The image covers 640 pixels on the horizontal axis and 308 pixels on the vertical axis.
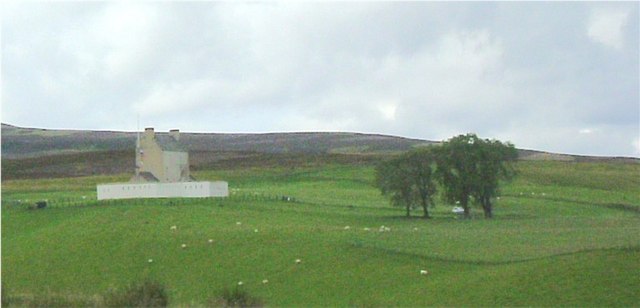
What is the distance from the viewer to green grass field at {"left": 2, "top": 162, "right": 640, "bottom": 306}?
31.2 metres

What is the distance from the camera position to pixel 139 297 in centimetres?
2205

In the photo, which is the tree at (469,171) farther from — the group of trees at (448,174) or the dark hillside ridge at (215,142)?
the dark hillside ridge at (215,142)

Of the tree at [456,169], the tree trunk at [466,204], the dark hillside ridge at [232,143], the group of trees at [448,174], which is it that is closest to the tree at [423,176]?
the group of trees at [448,174]

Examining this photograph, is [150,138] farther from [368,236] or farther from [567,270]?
[567,270]

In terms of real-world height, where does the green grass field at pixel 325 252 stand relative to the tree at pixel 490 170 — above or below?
below

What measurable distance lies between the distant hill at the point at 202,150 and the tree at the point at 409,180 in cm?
4139

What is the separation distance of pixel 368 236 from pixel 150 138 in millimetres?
30372

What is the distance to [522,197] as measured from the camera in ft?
245

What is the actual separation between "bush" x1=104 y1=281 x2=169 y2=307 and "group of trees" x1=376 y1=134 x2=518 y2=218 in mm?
38024

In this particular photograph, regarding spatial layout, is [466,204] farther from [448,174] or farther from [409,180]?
[409,180]

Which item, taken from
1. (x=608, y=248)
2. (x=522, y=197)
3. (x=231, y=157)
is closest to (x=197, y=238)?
(x=608, y=248)

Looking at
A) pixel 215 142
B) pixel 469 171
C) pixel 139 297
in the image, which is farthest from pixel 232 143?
pixel 139 297

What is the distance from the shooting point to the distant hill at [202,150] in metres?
114

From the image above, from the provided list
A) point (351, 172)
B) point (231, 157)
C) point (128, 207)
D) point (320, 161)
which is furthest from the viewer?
point (231, 157)
